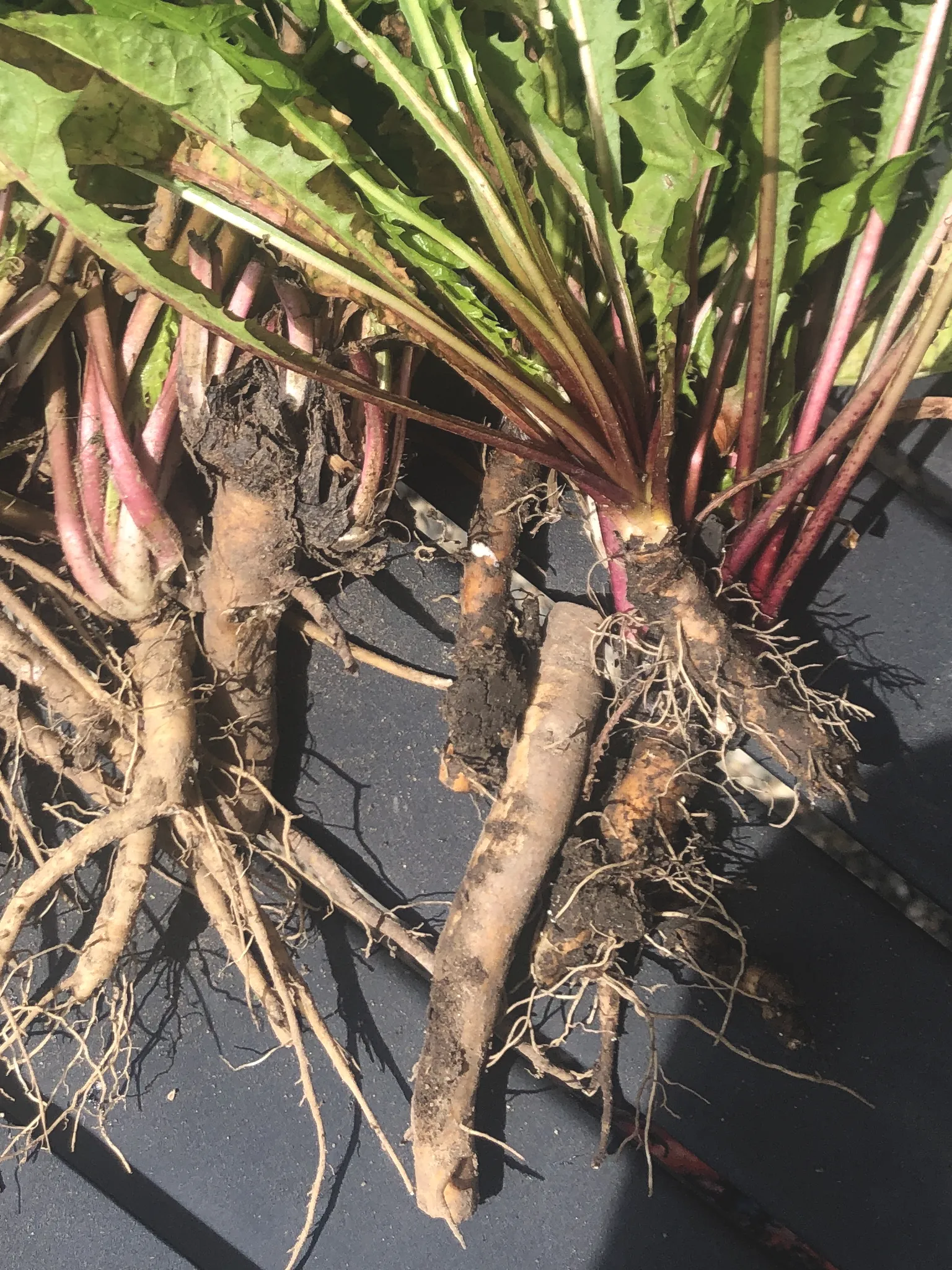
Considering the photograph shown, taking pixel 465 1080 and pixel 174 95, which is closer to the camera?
pixel 174 95

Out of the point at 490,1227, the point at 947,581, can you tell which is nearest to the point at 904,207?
the point at 947,581

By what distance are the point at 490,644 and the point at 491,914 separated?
347 mm

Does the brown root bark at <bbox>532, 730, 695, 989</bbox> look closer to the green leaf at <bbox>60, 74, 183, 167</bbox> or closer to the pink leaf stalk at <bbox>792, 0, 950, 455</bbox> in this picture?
the pink leaf stalk at <bbox>792, 0, 950, 455</bbox>

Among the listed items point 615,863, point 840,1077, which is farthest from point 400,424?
point 840,1077

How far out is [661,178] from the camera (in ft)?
2.36

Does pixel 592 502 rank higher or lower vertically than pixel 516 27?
lower

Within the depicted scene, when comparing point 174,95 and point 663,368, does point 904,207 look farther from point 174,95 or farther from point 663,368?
point 174,95

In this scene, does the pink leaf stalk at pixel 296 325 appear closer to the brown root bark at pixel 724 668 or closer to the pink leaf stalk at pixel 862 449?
the brown root bark at pixel 724 668

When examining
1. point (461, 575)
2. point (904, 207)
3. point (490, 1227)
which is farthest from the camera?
point (461, 575)

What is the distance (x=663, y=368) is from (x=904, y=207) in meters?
0.44

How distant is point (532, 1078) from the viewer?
1.12 m

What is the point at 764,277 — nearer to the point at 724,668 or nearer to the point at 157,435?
the point at 724,668

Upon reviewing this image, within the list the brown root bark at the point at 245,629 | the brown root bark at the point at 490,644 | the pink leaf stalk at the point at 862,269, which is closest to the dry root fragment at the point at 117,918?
the brown root bark at the point at 245,629

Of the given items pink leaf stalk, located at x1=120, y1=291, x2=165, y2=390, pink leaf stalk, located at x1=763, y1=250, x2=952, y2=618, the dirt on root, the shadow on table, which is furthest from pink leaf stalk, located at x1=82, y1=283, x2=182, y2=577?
the shadow on table
